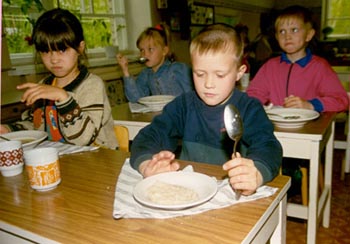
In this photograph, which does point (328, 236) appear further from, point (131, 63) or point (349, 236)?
point (131, 63)

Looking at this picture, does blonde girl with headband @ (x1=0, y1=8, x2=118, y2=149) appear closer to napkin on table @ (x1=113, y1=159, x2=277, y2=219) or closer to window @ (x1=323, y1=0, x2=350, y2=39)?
napkin on table @ (x1=113, y1=159, x2=277, y2=219)

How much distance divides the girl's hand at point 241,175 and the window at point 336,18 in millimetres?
6868

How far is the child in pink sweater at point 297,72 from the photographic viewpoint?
72.3 inches

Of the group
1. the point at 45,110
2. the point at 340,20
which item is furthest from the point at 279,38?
the point at 340,20

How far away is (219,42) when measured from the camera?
100 centimetres

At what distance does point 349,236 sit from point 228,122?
1.45 metres

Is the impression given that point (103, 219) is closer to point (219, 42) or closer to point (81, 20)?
point (219, 42)

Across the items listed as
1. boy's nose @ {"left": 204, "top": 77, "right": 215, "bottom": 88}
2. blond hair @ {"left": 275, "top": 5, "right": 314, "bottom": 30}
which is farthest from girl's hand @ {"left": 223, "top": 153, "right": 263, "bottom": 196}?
blond hair @ {"left": 275, "top": 5, "right": 314, "bottom": 30}

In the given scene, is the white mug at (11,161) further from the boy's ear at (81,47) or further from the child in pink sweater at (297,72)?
the child in pink sweater at (297,72)

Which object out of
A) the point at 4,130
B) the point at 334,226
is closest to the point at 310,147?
the point at 334,226

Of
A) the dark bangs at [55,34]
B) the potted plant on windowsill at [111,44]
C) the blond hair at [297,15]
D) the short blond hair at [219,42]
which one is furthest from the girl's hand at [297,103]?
the potted plant on windowsill at [111,44]

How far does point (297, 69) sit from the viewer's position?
1.94m

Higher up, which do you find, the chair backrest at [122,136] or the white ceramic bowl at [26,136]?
the white ceramic bowl at [26,136]

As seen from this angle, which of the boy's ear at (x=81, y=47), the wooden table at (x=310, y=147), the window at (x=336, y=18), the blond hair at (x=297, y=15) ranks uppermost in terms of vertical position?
the window at (x=336, y=18)
